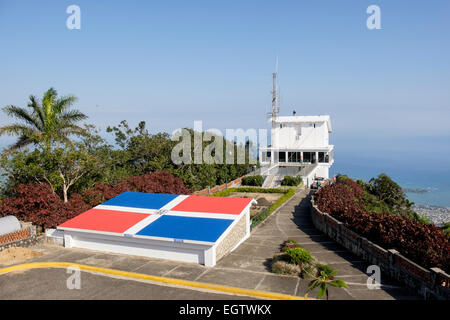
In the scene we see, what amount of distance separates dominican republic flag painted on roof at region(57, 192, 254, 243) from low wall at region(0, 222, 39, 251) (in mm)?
1768

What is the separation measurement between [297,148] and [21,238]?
38882mm

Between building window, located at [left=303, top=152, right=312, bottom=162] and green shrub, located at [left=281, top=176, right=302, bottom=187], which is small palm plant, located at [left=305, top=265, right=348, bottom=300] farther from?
building window, located at [left=303, top=152, right=312, bottom=162]

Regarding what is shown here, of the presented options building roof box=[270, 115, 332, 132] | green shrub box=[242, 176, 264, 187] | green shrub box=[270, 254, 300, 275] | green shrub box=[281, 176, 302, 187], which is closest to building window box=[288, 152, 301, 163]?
building roof box=[270, 115, 332, 132]

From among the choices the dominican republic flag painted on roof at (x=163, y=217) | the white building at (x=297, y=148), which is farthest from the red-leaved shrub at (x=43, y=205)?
the white building at (x=297, y=148)

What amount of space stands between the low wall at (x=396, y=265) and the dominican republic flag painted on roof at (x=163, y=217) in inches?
200

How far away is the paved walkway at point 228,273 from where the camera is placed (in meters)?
11.9

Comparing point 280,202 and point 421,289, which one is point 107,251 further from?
point 280,202

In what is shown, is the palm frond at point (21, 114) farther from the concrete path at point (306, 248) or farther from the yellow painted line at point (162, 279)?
the concrete path at point (306, 248)

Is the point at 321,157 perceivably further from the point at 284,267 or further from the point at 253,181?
the point at 284,267

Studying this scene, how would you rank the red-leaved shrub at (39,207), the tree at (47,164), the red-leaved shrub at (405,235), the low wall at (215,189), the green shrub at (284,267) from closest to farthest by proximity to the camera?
the red-leaved shrub at (405,235)
the green shrub at (284,267)
the red-leaved shrub at (39,207)
the tree at (47,164)
the low wall at (215,189)

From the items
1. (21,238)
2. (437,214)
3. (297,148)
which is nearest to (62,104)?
(21,238)

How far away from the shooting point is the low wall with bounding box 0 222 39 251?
55.3 ft

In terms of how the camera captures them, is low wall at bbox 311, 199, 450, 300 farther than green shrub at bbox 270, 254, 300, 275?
No

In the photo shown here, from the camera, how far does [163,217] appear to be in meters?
17.7
